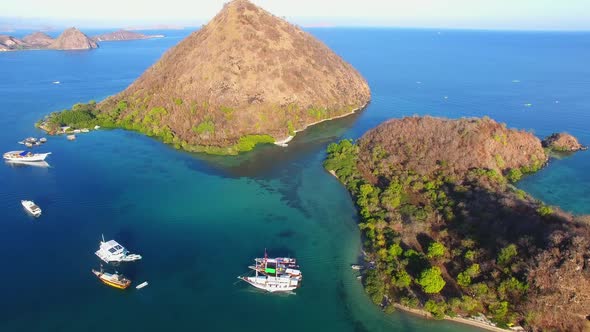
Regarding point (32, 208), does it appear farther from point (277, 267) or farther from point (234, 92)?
point (234, 92)

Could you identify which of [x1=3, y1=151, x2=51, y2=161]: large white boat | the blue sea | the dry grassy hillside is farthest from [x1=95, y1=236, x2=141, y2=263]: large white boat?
the dry grassy hillside

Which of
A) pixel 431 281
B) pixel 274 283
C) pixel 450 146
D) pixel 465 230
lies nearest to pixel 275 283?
pixel 274 283

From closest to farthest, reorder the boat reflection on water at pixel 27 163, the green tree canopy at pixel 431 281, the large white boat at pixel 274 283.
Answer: the green tree canopy at pixel 431 281 < the large white boat at pixel 274 283 < the boat reflection on water at pixel 27 163

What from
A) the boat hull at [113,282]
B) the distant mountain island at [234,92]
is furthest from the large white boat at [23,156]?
the boat hull at [113,282]

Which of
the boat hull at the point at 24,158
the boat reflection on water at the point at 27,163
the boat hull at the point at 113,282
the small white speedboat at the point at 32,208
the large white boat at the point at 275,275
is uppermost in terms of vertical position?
the boat hull at the point at 24,158

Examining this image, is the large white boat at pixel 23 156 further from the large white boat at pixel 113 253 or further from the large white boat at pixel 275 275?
the large white boat at pixel 275 275

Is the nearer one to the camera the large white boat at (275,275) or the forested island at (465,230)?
the forested island at (465,230)
